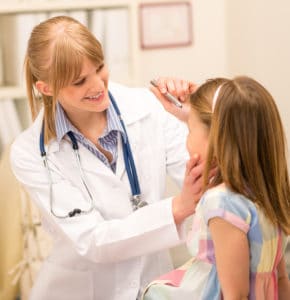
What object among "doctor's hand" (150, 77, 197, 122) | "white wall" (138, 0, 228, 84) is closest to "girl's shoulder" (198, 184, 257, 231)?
"doctor's hand" (150, 77, 197, 122)

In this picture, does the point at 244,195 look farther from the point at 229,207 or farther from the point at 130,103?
the point at 130,103

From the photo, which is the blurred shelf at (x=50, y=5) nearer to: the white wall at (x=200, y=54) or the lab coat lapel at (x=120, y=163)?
the white wall at (x=200, y=54)

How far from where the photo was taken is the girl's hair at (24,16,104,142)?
161 centimetres

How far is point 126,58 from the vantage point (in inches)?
107

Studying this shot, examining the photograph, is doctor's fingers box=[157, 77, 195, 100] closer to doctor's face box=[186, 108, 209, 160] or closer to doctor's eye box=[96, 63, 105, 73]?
doctor's eye box=[96, 63, 105, 73]

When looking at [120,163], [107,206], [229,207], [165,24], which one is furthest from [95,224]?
[165,24]

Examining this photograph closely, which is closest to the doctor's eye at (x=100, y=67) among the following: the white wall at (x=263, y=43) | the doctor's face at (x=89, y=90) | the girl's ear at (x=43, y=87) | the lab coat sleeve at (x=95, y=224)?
the doctor's face at (x=89, y=90)

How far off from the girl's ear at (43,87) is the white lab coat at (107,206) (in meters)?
0.11

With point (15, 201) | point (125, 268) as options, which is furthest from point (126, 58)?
point (125, 268)

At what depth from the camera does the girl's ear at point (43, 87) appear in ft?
5.56

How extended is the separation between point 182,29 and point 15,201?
3.70 ft

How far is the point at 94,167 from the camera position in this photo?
5.68 ft

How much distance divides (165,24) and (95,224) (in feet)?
4.94

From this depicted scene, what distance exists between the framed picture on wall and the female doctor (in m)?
1.07
